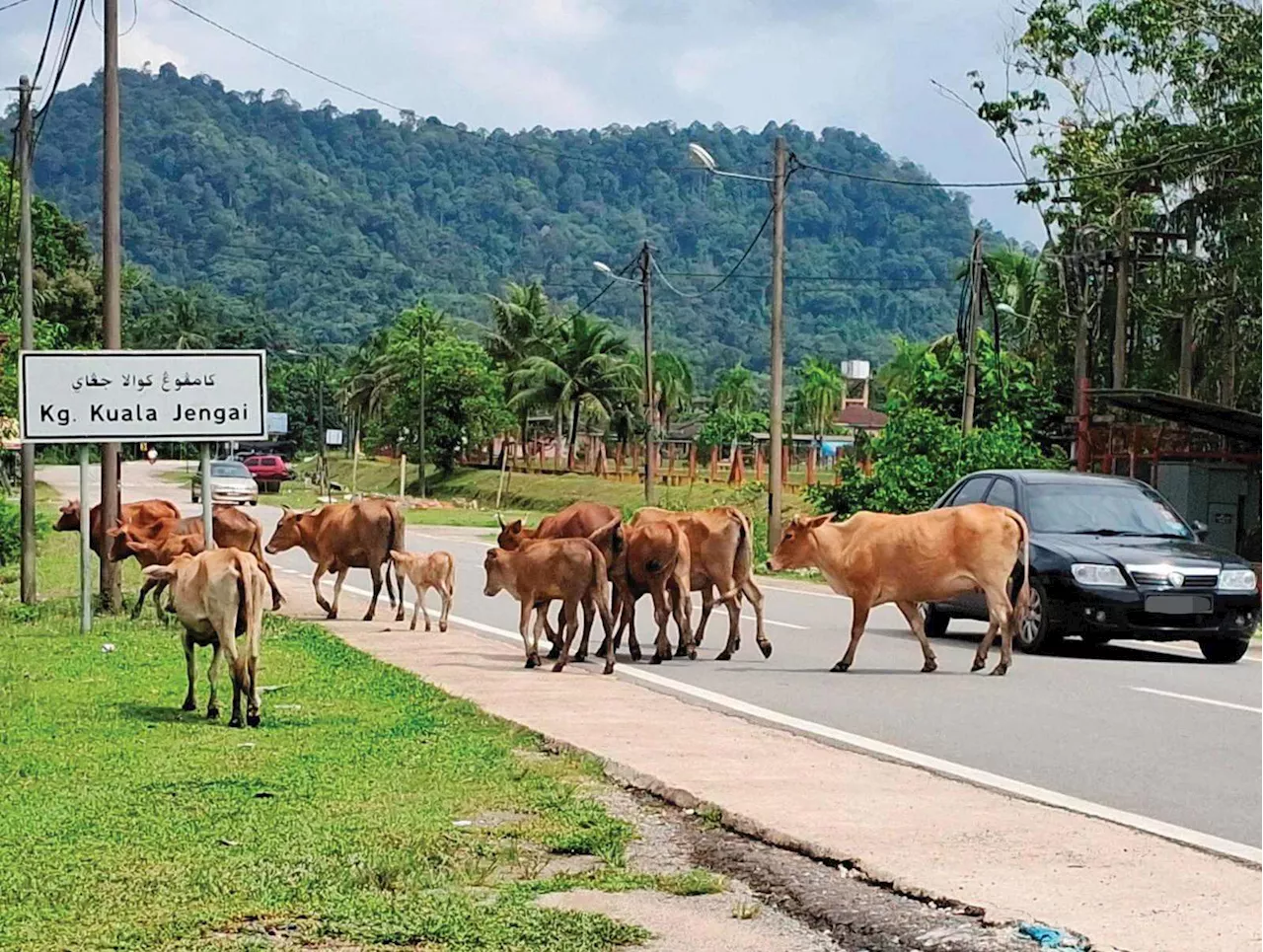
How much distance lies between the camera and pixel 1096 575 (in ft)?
56.5

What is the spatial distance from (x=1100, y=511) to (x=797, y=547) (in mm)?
3632

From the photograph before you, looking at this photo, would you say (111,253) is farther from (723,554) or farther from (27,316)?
(723,554)

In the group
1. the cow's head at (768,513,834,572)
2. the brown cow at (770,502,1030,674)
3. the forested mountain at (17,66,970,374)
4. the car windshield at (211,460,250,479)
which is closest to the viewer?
the brown cow at (770,502,1030,674)

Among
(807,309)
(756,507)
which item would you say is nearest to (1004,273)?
(756,507)

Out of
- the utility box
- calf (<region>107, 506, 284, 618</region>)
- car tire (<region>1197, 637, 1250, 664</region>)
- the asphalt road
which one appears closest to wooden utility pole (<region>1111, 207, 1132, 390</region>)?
the utility box

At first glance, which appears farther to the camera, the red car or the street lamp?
the red car

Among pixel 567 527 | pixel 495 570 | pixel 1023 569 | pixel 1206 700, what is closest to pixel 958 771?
pixel 1206 700

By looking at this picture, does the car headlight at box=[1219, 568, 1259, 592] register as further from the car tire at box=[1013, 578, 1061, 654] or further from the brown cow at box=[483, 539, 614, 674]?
the brown cow at box=[483, 539, 614, 674]

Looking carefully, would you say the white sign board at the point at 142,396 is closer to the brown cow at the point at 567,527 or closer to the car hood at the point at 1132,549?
the brown cow at the point at 567,527

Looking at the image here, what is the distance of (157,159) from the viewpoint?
188250 millimetres

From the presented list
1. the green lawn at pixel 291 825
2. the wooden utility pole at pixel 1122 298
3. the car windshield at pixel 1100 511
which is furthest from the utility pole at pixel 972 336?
the green lawn at pixel 291 825

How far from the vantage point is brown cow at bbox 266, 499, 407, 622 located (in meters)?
21.3

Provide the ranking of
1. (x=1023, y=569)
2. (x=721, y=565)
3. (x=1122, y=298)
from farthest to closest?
(x=1122, y=298) < (x=721, y=565) < (x=1023, y=569)

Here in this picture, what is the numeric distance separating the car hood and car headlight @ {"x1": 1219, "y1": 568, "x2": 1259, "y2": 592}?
11cm
